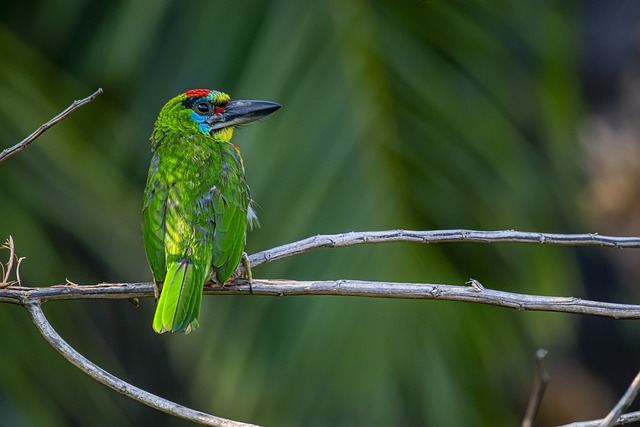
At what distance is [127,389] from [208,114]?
160cm

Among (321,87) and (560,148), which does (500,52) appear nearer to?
(560,148)

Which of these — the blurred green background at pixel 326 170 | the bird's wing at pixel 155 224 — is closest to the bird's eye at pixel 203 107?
the bird's wing at pixel 155 224

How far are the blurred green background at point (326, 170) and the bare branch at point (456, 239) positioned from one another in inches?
50.1

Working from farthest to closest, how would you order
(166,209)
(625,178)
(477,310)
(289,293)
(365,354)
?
1. (625,178)
2. (477,310)
3. (365,354)
4. (166,209)
5. (289,293)

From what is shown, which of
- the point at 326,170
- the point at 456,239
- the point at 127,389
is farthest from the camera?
the point at 326,170

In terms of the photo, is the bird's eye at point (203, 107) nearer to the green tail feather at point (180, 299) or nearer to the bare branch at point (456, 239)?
the green tail feather at point (180, 299)

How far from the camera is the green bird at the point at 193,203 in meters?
2.56

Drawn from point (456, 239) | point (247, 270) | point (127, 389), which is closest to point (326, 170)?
point (247, 270)

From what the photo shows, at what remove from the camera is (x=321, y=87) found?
151 inches

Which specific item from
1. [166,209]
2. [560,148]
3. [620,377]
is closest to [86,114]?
[166,209]

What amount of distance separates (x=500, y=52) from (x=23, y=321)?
2.31 meters

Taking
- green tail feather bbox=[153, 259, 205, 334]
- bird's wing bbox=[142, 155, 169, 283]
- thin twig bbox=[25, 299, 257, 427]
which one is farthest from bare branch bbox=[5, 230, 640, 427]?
bird's wing bbox=[142, 155, 169, 283]

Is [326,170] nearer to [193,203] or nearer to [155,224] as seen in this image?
[193,203]

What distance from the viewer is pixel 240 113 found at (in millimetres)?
3256
